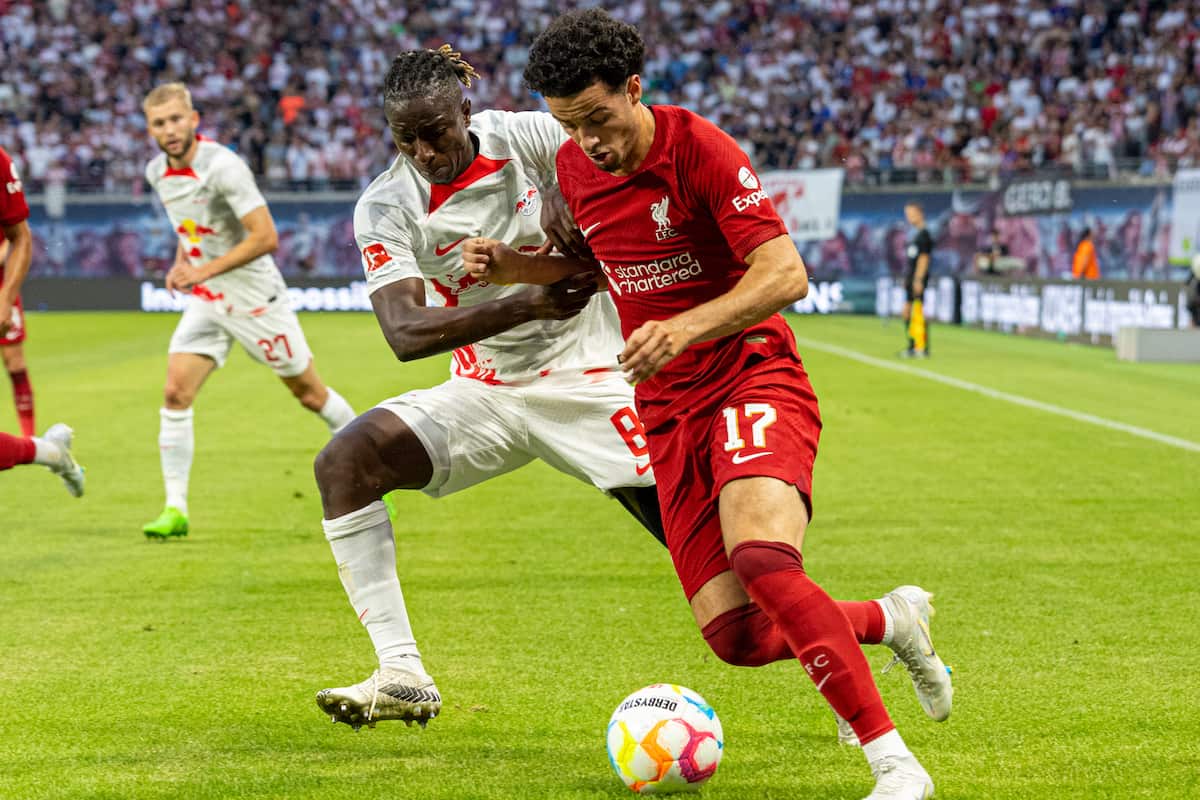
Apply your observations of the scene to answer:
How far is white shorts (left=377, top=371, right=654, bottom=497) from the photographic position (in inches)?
204

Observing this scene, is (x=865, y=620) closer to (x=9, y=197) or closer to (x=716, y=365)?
(x=716, y=365)

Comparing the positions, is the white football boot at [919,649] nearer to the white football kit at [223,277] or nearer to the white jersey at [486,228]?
the white jersey at [486,228]

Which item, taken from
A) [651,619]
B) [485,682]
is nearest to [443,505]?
[651,619]

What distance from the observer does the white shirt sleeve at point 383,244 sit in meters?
5.00

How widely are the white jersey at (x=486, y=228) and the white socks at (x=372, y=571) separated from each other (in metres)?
0.74

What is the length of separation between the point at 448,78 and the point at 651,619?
103 inches

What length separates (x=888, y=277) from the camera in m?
34.8

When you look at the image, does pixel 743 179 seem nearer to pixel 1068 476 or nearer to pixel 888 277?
pixel 1068 476

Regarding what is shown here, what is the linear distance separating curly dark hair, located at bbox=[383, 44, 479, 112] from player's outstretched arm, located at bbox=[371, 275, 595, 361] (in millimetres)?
627

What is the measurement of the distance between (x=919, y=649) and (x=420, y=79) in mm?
2281

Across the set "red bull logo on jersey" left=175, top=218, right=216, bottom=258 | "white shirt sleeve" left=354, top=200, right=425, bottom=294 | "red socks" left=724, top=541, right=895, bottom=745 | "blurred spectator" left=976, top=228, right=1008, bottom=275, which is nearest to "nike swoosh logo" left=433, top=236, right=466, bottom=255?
"white shirt sleeve" left=354, top=200, right=425, bottom=294

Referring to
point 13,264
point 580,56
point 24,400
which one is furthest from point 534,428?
point 24,400

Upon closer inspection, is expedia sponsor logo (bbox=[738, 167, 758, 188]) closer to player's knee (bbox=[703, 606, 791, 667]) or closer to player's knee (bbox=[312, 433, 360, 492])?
player's knee (bbox=[703, 606, 791, 667])

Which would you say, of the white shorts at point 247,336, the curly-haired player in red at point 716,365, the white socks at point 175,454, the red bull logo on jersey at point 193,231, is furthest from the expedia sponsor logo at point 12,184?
the curly-haired player in red at point 716,365
